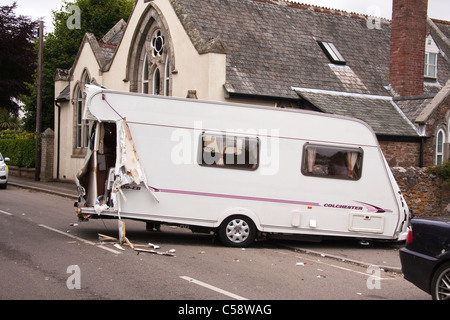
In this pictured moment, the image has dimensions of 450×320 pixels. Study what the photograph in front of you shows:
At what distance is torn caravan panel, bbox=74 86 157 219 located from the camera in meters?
11.6

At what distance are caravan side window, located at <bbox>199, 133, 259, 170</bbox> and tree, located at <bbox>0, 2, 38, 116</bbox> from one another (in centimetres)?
2951

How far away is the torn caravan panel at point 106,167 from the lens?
1163 cm

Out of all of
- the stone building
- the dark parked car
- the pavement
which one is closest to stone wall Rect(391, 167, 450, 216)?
the pavement

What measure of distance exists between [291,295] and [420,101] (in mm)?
16391

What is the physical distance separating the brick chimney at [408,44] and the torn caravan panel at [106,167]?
45.4 ft

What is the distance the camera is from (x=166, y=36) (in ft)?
76.2

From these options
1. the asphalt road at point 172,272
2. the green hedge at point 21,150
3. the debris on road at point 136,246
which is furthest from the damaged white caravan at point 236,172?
the green hedge at point 21,150

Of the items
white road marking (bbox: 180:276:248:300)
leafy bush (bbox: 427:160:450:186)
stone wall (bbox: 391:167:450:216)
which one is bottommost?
white road marking (bbox: 180:276:248:300)

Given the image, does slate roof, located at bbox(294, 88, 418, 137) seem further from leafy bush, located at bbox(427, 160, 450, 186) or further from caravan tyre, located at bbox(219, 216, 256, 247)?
caravan tyre, located at bbox(219, 216, 256, 247)

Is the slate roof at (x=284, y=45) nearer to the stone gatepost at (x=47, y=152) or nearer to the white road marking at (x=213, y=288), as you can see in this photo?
the white road marking at (x=213, y=288)

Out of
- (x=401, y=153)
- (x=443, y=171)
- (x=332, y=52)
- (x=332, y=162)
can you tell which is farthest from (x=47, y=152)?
(x=332, y=162)

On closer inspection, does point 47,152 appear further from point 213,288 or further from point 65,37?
point 213,288

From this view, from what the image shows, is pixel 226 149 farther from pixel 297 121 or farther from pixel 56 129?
pixel 56 129

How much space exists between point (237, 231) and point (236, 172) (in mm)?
1203
